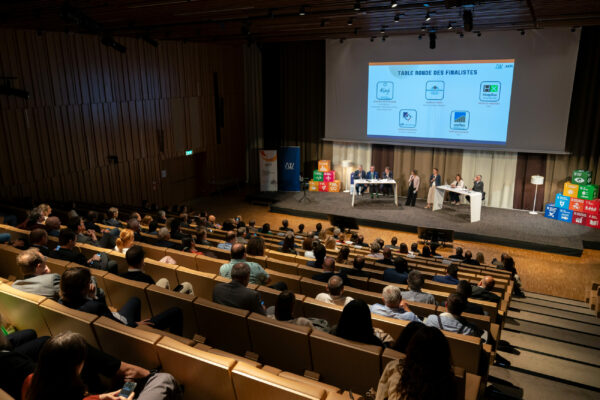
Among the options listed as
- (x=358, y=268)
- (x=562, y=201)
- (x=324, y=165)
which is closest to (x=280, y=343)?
(x=358, y=268)

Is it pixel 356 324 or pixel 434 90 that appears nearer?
pixel 356 324

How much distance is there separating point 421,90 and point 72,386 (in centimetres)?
1286

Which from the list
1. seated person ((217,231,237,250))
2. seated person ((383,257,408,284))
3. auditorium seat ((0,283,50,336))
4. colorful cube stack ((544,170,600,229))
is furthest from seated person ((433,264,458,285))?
colorful cube stack ((544,170,600,229))

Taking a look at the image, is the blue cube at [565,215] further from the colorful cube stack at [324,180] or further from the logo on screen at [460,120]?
the colorful cube stack at [324,180]

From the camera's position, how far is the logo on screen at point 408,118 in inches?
534

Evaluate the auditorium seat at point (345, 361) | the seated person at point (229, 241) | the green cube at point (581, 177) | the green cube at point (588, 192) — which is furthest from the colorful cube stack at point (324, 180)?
the auditorium seat at point (345, 361)

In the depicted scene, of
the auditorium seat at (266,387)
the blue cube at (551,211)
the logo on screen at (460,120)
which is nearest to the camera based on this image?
the auditorium seat at (266,387)

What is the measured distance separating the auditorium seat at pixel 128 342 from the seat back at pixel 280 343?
764 mm

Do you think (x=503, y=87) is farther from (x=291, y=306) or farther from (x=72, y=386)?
(x=72, y=386)

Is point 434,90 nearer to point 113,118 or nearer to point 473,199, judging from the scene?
point 473,199

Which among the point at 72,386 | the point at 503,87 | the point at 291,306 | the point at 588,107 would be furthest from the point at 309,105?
→ the point at 72,386

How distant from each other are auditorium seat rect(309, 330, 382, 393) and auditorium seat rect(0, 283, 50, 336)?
1.80 m

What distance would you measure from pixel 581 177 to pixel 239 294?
11.2 metres

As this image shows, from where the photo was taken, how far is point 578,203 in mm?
11523
